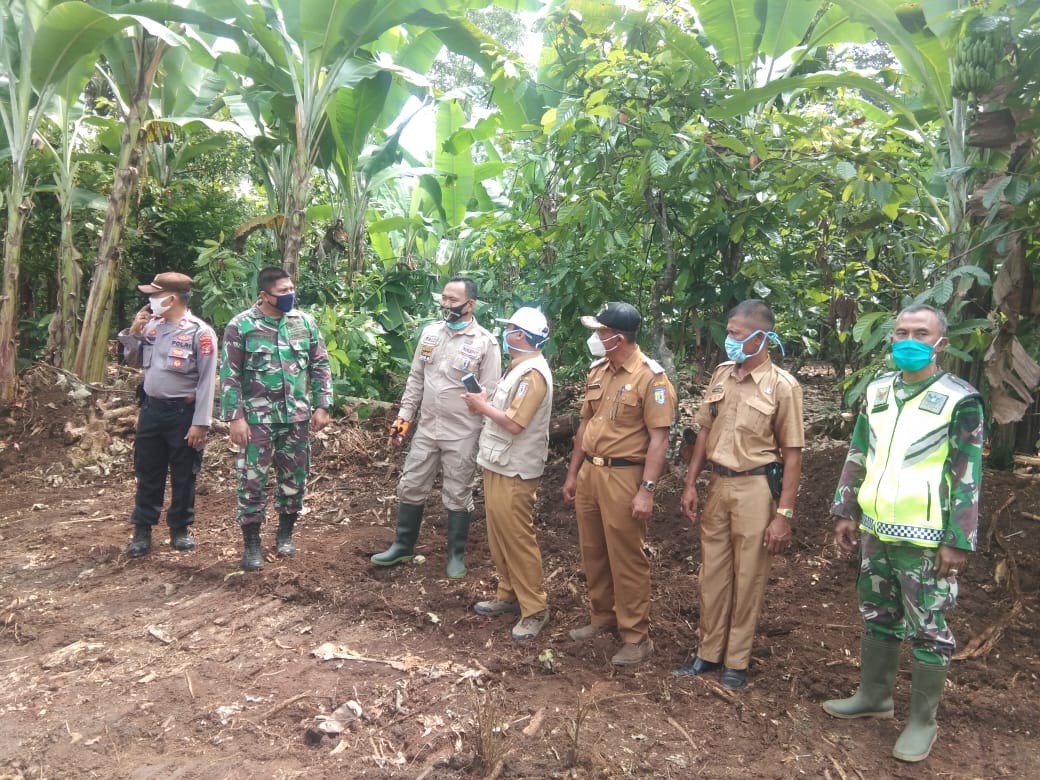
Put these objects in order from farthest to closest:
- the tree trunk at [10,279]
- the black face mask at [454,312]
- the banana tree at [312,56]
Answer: the tree trunk at [10,279] < the banana tree at [312,56] < the black face mask at [454,312]

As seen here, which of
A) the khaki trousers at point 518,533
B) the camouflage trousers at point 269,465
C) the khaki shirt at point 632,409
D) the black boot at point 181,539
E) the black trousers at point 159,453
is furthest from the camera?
the black boot at point 181,539

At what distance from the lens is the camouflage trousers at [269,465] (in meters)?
4.33

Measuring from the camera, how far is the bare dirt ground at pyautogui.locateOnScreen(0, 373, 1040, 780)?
269 centimetres

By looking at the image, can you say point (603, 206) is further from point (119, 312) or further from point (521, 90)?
point (119, 312)

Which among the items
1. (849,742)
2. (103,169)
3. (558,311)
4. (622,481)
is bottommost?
(849,742)

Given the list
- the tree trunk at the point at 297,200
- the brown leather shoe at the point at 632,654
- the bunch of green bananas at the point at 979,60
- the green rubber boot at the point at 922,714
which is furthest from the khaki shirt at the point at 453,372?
the tree trunk at the point at 297,200

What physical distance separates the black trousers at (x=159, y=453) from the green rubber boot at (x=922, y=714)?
13.2 ft

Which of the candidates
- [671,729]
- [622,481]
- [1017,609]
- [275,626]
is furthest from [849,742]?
[275,626]

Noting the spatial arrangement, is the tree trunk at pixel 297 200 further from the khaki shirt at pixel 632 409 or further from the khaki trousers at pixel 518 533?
the khaki shirt at pixel 632 409

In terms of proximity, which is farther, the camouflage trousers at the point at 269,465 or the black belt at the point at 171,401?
the black belt at the point at 171,401

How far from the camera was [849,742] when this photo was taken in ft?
9.23

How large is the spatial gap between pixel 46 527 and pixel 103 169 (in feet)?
17.2

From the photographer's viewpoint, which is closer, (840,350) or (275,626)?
(275,626)

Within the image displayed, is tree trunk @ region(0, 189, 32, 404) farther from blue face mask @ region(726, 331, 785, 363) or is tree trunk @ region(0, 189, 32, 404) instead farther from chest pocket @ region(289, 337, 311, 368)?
blue face mask @ region(726, 331, 785, 363)
